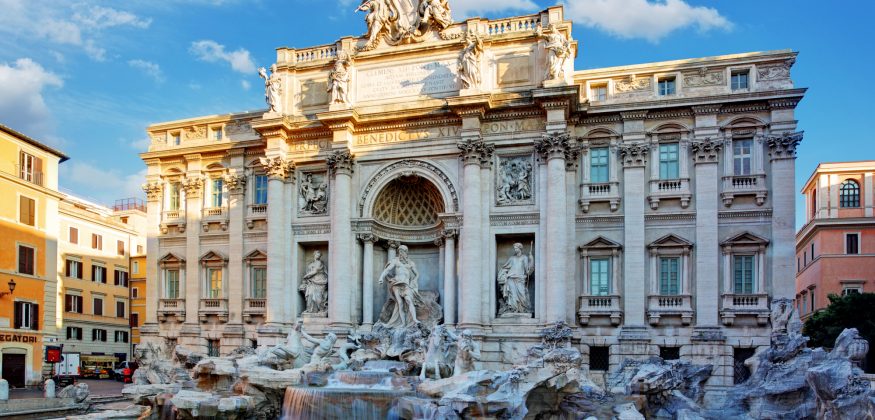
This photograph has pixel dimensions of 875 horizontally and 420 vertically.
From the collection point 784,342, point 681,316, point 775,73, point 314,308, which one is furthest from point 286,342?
point 775,73

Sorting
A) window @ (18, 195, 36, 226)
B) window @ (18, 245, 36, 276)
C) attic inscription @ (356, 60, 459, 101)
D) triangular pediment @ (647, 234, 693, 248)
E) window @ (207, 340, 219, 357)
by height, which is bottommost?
window @ (207, 340, 219, 357)

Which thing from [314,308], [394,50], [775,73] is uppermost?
[394,50]

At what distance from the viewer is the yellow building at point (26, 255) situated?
3294 centimetres

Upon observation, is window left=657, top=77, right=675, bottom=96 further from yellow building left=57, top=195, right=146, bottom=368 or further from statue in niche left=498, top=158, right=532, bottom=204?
yellow building left=57, top=195, right=146, bottom=368

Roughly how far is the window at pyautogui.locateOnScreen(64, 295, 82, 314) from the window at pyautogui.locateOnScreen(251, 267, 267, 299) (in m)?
21.0

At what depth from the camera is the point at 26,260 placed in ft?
113

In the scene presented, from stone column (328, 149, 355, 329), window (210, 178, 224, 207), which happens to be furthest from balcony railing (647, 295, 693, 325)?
window (210, 178, 224, 207)

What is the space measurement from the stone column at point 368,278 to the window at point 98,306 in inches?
1094

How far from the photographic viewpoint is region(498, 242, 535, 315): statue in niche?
25.6 meters

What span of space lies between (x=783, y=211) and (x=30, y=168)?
1338 inches

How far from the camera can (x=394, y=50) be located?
1102 inches

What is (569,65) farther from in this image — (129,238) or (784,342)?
(129,238)

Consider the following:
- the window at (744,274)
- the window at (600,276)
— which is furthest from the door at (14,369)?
the window at (744,274)

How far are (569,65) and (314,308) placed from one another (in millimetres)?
13680
